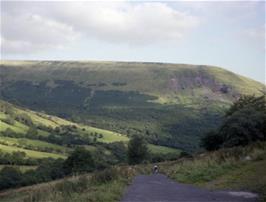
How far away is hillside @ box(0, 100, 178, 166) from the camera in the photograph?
454ft

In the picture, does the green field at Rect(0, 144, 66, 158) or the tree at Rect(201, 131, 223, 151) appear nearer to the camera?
the tree at Rect(201, 131, 223, 151)

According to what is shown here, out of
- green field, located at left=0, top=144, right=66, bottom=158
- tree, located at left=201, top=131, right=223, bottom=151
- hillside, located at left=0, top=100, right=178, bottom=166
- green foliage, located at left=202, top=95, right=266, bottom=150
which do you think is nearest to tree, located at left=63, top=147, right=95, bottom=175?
tree, located at left=201, top=131, right=223, bottom=151

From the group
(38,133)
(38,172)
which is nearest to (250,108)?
(38,172)

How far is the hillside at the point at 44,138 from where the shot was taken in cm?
13850

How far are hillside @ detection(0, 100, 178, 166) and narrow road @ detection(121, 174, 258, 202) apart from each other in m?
103

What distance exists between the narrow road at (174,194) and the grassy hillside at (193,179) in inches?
19.7

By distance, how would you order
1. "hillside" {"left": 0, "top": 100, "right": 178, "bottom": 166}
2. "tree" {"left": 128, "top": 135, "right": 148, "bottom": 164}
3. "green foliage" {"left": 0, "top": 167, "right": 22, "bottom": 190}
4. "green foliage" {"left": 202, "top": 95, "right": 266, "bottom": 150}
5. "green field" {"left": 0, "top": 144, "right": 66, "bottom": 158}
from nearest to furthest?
"green foliage" {"left": 202, "top": 95, "right": 266, "bottom": 150} → "tree" {"left": 128, "top": 135, "right": 148, "bottom": 164} → "green foliage" {"left": 0, "top": 167, "right": 22, "bottom": 190} → "green field" {"left": 0, "top": 144, "right": 66, "bottom": 158} → "hillside" {"left": 0, "top": 100, "right": 178, "bottom": 166}

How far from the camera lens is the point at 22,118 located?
644ft

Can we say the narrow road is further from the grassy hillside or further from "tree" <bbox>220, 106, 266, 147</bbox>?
"tree" <bbox>220, 106, 266, 147</bbox>

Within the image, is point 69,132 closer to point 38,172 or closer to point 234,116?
point 38,172

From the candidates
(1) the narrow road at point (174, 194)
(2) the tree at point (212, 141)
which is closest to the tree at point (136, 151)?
(2) the tree at point (212, 141)

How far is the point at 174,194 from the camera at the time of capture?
20000 mm

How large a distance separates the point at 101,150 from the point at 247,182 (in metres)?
125

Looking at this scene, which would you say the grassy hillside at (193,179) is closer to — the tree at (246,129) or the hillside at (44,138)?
the tree at (246,129)
